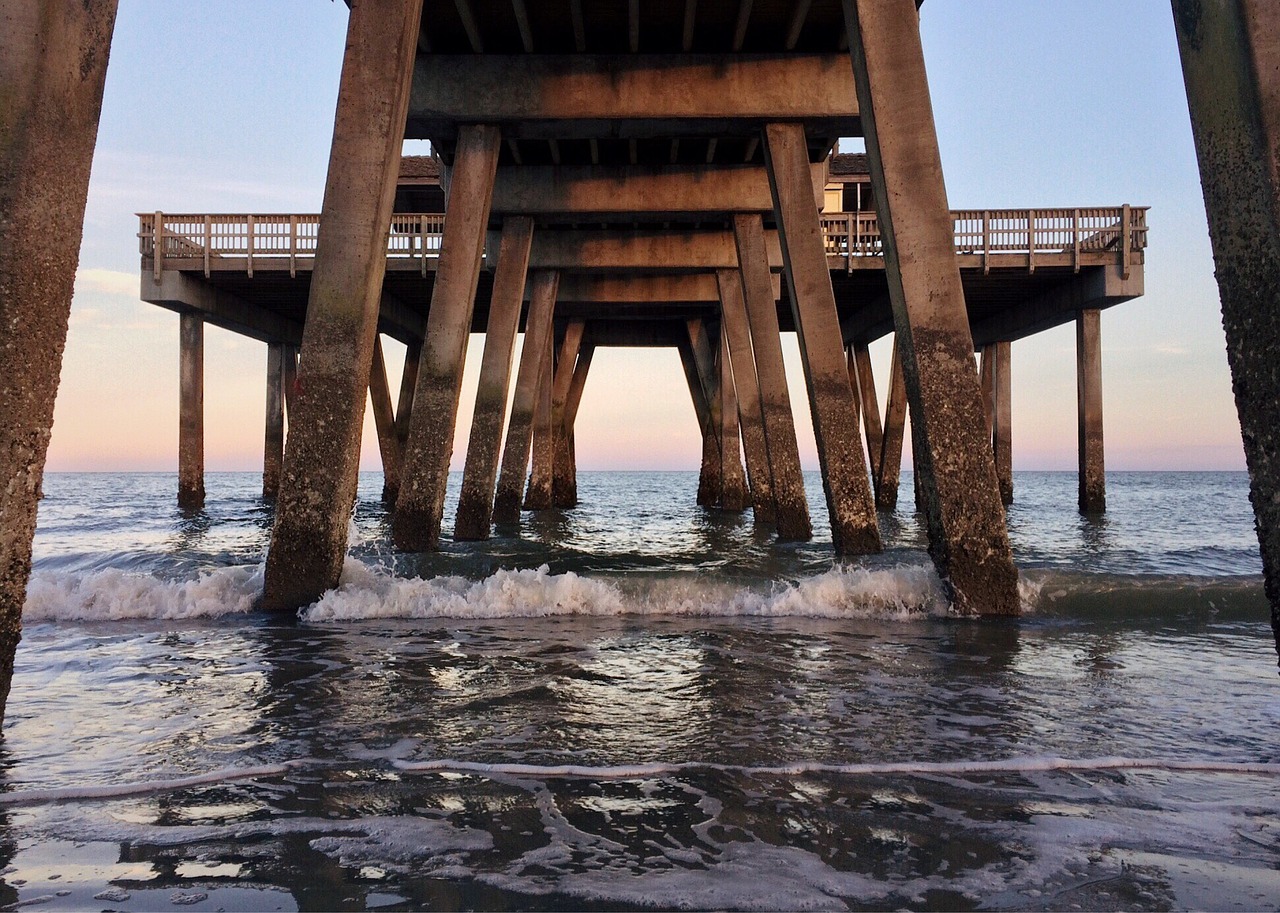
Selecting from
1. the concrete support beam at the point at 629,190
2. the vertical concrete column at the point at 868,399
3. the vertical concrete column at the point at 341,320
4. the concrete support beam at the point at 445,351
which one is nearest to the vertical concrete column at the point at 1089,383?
the vertical concrete column at the point at 868,399

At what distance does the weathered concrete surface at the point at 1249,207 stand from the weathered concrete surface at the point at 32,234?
430 cm

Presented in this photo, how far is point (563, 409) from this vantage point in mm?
28047

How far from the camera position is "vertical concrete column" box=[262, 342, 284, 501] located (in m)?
25.0

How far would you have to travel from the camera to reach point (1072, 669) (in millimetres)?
5672

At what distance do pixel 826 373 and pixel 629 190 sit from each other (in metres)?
5.80

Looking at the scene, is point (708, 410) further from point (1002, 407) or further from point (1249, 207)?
point (1249, 207)

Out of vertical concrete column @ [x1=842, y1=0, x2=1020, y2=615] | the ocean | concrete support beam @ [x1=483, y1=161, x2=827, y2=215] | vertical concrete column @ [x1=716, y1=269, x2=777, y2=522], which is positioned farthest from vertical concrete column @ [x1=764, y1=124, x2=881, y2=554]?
vertical concrete column @ [x1=716, y1=269, x2=777, y2=522]

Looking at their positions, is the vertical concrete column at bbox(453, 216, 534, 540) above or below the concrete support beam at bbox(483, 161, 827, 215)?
below

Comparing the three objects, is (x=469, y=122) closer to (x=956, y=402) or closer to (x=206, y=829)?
(x=956, y=402)

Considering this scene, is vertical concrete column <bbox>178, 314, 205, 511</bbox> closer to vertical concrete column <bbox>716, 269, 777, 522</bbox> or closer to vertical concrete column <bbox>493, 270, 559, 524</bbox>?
vertical concrete column <bbox>493, 270, 559, 524</bbox>

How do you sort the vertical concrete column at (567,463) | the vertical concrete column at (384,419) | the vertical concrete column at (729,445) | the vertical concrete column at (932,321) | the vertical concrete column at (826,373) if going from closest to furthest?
the vertical concrete column at (932,321) < the vertical concrete column at (826,373) < the vertical concrete column at (729,445) < the vertical concrete column at (384,419) < the vertical concrete column at (567,463)

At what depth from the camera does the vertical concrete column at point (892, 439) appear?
23.0 m

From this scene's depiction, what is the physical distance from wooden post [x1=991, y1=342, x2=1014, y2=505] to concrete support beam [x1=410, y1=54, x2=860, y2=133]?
1340cm

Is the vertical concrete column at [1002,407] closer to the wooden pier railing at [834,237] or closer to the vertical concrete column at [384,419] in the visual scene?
the wooden pier railing at [834,237]
